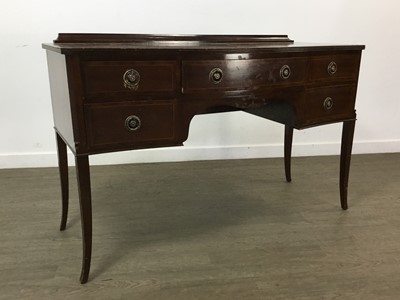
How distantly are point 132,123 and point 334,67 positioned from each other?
2.77 ft

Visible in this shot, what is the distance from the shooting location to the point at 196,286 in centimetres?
124

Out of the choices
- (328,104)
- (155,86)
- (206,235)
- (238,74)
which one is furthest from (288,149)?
(155,86)

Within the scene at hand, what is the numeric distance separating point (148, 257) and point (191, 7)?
1409 millimetres

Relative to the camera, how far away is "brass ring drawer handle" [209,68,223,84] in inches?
47.4

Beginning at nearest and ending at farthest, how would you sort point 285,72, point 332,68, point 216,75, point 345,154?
point 216,75
point 285,72
point 332,68
point 345,154

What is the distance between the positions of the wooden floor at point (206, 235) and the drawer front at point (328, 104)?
0.47m

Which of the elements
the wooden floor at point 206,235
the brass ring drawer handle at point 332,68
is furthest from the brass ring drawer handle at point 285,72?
the wooden floor at point 206,235

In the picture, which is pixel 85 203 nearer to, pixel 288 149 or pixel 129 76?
pixel 129 76

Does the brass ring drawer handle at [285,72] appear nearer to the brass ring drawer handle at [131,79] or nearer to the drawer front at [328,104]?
the drawer front at [328,104]

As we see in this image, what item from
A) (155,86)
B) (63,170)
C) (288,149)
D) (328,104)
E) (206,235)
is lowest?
(206,235)

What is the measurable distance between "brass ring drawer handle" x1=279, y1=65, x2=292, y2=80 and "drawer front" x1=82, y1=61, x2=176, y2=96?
405 mm

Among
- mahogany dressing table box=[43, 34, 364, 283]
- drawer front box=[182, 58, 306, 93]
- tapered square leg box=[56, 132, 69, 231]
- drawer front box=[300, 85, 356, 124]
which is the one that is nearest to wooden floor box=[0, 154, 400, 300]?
tapered square leg box=[56, 132, 69, 231]

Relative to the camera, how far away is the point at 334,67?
1477 millimetres

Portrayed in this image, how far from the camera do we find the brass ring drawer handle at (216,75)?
3.95 ft
